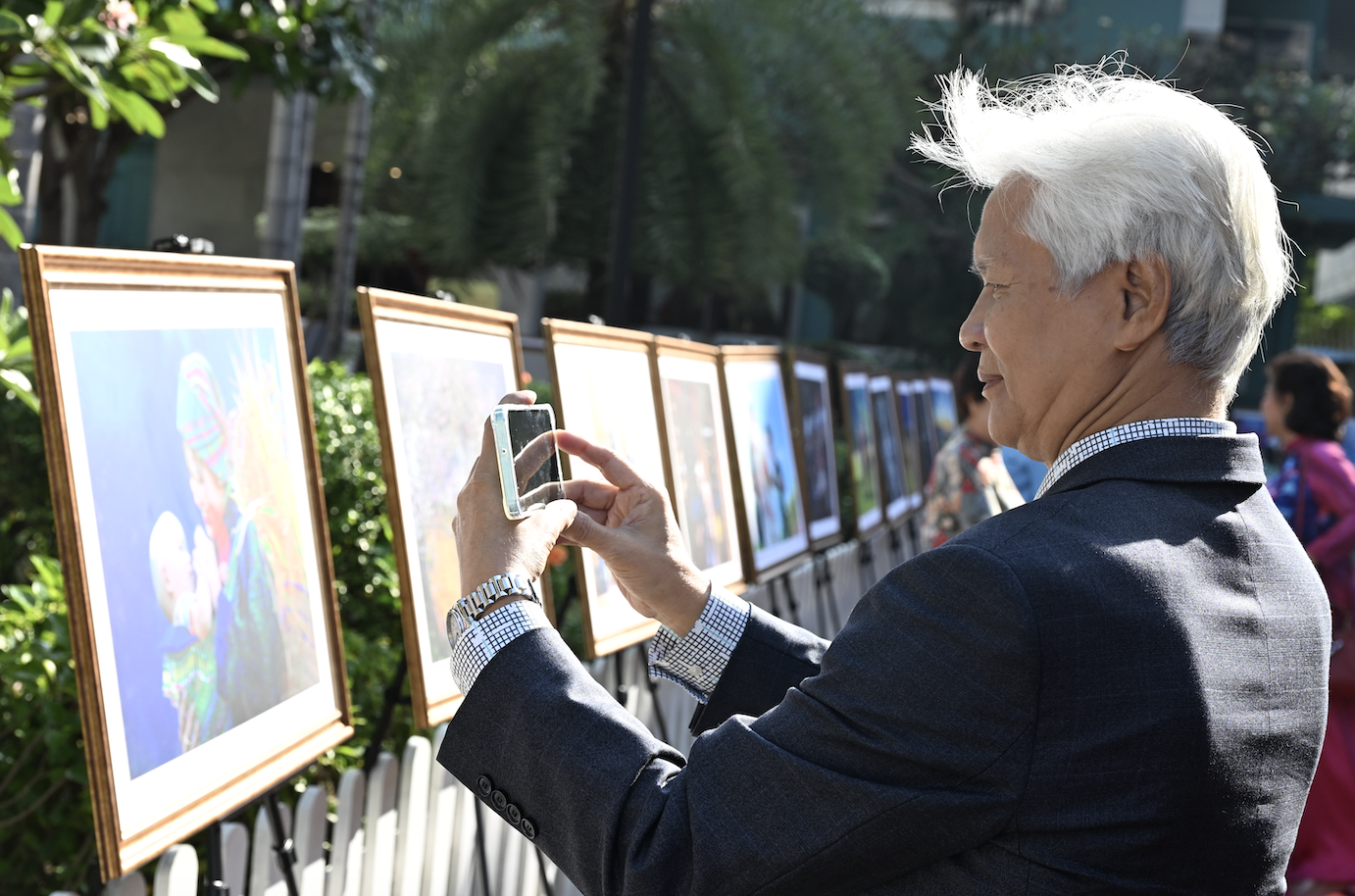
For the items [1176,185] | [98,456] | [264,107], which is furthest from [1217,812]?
[264,107]

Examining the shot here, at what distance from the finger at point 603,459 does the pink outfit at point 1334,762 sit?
357 cm

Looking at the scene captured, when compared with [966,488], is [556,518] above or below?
above

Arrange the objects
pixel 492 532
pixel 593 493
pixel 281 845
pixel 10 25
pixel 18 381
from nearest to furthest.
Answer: pixel 492 532, pixel 593 493, pixel 281 845, pixel 18 381, pixel 10 25

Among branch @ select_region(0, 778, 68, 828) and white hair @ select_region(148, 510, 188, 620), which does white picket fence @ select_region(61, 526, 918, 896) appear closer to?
branch @ select_region(0, 778, 68, 828)

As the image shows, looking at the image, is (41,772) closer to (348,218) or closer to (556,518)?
(556,518)

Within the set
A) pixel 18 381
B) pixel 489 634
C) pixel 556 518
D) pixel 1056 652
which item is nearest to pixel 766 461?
pixel 18 381

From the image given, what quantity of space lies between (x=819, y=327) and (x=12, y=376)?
1999cm

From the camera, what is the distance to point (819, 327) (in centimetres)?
2206

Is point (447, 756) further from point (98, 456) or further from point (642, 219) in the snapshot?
point (642, 219)

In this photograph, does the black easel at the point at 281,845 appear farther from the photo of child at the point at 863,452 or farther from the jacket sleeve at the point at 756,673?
the photo of child at the point at 863,452

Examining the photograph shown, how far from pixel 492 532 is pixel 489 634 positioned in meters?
0.16

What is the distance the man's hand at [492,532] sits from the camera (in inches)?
64.6

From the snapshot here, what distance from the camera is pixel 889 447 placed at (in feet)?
30.8

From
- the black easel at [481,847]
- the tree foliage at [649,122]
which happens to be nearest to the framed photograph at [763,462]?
the black easel at [481,847]
